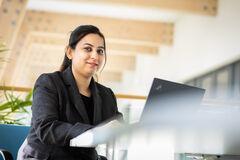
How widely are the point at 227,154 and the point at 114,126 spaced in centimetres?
45

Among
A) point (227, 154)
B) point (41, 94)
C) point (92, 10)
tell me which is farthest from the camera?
point (92, 10)

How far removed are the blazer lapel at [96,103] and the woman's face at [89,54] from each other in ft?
0.28

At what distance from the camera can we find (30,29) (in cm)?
740

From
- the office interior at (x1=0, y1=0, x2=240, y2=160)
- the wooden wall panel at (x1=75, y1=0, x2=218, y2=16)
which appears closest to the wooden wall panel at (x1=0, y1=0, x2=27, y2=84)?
the office interior at (x1=0, y1=0, x2=240, y2=160)

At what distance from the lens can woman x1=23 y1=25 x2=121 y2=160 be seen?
4.74 ft

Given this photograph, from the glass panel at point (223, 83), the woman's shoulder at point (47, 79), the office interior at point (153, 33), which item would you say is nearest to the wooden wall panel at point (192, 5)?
the office interior at point (153, 33)

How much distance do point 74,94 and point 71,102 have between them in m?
0.04

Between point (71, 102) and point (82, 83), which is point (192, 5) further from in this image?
point (71, 102)

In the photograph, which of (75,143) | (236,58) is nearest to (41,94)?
(75,143)

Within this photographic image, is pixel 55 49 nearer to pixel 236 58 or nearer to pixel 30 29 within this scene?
pixel 30 29

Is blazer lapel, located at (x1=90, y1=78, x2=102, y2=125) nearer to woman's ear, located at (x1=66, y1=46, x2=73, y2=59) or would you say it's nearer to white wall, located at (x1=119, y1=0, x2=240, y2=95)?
woman's ear, located at (x1=66, y1=46, x2=73, y2=59)

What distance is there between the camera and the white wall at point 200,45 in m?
5.04

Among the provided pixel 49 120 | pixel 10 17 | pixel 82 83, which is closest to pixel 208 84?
pixel 10 17

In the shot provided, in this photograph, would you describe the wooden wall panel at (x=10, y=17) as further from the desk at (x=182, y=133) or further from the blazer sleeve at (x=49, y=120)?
the desk at (x=182, y=133)
